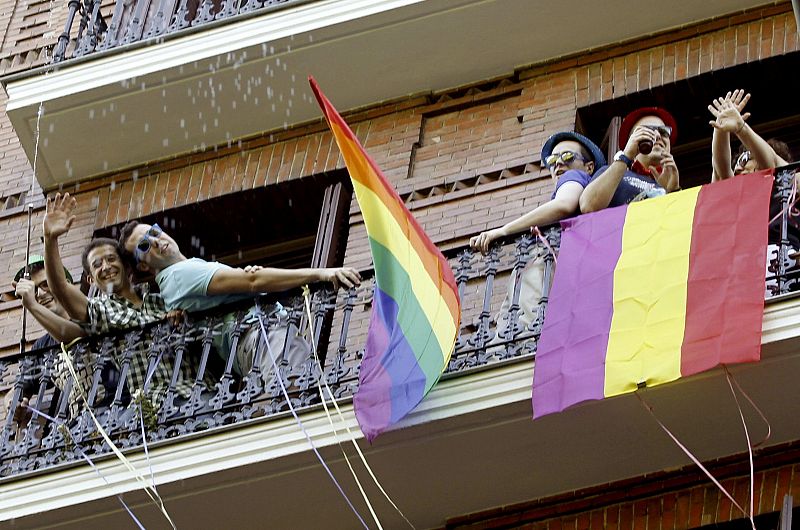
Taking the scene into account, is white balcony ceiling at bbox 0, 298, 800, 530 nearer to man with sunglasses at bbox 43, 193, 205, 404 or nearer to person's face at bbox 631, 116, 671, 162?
man with sunglasses at bbox 43, 193, 205, 404

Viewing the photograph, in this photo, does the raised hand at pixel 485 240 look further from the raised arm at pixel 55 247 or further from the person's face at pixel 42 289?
the person's face at pixel 42 289

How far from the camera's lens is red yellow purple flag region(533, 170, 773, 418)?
850cm

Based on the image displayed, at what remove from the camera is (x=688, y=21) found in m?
11.7

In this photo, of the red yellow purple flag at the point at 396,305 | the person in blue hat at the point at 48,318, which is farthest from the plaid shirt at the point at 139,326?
the red yellow purple flag at the point at 396,305

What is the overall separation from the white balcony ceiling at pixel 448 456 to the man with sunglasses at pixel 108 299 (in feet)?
2.37

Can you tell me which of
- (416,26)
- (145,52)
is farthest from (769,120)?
(145,52)

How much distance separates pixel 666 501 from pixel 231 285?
2.57 metres

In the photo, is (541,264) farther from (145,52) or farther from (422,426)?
(145,52)

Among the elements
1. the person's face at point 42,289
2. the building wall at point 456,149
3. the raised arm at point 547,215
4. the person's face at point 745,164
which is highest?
the building wall at point 456,149

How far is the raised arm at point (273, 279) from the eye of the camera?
387 inches

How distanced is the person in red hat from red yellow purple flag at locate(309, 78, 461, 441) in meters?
0.88

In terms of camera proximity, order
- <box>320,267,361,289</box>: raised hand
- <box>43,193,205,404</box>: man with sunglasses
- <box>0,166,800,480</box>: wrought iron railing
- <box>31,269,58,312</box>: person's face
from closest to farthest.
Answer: <box>0,166,800,480</box>: wrought iron railing, <box>320,267,361,289</box>: raised hand, <box>43,193,205,404</box>: man with sunglasses, <box>31,269,58,312</box>: person's face

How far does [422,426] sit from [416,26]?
143 inches

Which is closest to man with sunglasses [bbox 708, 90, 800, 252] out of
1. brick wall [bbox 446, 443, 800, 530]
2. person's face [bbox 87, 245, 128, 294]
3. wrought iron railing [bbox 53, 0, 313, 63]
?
brick wall [bbox 446, 443, 800, 530]
